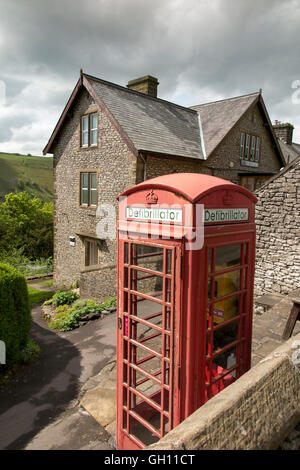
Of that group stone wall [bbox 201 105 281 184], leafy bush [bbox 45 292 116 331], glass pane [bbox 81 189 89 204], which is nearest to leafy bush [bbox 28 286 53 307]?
leafy bush [bbox 45 292 116 331]

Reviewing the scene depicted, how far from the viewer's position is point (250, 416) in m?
1.82

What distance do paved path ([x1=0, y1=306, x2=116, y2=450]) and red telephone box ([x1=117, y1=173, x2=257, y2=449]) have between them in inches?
42.7

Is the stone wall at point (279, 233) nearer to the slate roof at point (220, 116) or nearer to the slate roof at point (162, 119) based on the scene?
the slate roof at point (162, 119)

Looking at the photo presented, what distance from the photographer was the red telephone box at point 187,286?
2920 mm

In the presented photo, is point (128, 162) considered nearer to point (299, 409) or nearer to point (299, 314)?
point (299, 314)

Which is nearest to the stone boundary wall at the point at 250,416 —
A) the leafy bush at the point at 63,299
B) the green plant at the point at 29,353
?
the green plant at the point at 29,353

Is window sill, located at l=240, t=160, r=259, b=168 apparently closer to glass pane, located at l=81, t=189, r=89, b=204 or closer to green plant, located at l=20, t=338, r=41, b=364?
glass pane, located at l=81, t=189, r=89, b=204

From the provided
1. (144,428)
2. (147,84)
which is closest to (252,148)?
(147,84)

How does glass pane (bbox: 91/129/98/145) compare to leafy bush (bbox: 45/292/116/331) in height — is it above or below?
above

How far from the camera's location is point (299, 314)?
17.2 feet

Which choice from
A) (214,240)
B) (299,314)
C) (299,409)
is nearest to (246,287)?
(214,240)

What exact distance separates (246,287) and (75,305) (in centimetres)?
1022

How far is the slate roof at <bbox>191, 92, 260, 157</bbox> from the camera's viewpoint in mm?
16750

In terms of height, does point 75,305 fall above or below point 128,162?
below
